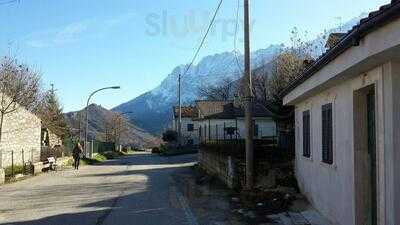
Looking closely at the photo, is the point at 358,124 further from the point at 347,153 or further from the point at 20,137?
the point at 20,137

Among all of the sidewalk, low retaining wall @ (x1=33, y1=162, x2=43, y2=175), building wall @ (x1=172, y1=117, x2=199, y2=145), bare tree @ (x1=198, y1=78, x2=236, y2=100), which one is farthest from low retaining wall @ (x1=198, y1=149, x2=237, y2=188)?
bare tree @ (x1=198, y1=78, x2=236, y2=100)

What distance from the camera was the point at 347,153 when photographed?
1079 cm

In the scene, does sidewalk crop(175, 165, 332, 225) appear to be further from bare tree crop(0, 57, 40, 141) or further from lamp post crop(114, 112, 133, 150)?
lamp post crop(114, 112, 133, 150)

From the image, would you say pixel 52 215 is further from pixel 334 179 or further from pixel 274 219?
pixel 334 179

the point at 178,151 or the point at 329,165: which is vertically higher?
the point at 329,165

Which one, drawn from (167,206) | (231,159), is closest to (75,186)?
(231,159)

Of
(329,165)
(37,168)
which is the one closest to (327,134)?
(329,165)

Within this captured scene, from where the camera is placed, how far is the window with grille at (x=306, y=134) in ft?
51.6

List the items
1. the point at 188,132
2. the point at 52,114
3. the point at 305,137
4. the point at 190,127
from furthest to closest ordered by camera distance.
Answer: the point at 190,127
the point at 188,132
the point at 52,114
the point at 305,137

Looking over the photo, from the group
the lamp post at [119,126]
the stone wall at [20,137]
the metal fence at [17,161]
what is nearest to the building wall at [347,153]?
the metal fence at [17,161]

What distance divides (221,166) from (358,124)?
46.2 feet

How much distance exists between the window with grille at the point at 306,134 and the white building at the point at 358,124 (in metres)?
0.30

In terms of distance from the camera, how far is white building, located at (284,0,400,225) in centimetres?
781

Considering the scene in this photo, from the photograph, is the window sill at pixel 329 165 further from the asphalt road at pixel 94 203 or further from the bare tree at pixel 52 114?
the bare tree at pixel 52 114
